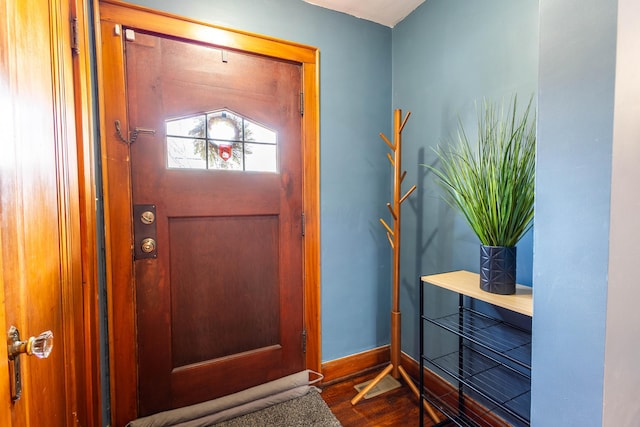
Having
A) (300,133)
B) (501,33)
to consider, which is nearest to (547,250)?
(501,33)

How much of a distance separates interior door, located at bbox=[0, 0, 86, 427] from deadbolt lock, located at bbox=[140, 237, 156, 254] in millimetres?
312

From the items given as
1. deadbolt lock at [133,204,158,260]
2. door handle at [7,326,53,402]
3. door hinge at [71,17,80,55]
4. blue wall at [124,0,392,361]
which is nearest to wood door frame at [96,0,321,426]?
deadbolt lock at [133,204,158,260]

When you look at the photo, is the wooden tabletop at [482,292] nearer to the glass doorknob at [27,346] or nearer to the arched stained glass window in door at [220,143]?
the arched stained glass window in door at [220,143]

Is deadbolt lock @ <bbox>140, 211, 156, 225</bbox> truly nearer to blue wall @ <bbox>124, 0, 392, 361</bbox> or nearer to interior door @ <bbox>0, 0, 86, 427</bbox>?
interior door @ <bbox>0, 0, 86, 427</bbox>

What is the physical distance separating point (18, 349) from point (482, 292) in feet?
4.54

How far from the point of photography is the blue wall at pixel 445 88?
1306mm

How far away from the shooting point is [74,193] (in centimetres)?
111

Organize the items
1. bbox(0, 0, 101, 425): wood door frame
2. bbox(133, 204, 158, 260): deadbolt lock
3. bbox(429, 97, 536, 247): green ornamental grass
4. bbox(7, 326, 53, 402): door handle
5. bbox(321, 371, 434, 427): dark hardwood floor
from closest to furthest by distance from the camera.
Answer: bbox(7, 326, 53, 402): door handle < bbox(0, 0, 101, 425): wood door frame < bbox(429, 97, 536, 247): green ornamental grass < bbox(133, 204, 158, 260): deadbolt lock < bbox(321, 371, 434, 427): dark hardwood floor

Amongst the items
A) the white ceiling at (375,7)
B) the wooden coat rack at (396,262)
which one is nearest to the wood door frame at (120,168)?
the white ceiling at (375,7)

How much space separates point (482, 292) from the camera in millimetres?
1162

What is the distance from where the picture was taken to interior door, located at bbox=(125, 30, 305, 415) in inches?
56.6

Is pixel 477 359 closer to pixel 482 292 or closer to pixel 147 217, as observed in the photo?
pixel 482 292

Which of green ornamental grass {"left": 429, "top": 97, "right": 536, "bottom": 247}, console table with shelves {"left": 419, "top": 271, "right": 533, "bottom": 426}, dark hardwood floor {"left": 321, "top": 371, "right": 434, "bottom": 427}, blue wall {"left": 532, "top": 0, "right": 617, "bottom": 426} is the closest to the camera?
blue wall {"left": 532, "top": 0, "right": 617, "bottom": 426}

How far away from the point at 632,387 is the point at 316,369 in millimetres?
1471
